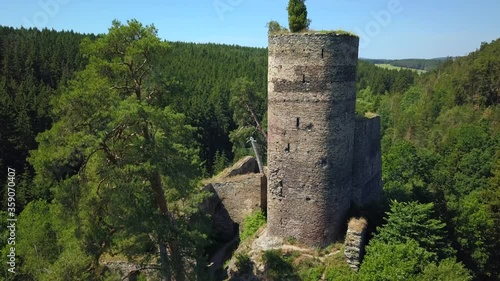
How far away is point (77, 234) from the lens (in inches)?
468

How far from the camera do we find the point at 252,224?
22.2 m

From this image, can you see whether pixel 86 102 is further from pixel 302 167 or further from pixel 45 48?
pixel 45 48

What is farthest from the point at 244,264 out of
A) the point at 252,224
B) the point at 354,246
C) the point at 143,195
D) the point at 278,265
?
the point at 143,195

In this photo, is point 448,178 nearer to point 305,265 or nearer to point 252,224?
point 252,224

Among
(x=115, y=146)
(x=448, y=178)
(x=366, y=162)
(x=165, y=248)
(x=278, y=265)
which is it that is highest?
(x=115, y=146)

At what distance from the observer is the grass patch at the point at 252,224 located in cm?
2192

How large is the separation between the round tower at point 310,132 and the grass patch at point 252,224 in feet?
12.6

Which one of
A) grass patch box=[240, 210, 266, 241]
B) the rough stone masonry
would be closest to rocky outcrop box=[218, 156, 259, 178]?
grass patch box=[240, 210, 266, 241]

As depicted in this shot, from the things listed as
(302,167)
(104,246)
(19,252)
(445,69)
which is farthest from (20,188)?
(445,69)

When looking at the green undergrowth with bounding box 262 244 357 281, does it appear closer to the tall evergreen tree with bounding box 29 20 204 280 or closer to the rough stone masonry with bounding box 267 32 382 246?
Answer: the rough stone masonry with bounding box 267 32 382 246

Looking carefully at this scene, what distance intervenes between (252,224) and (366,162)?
7256 millimetres

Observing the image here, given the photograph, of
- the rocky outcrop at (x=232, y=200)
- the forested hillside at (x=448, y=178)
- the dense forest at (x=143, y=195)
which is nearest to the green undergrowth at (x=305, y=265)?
the dense forest at (x=143, y=195)

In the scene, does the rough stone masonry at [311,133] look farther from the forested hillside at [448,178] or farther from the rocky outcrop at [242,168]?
the rocky outcrop at [242,168]

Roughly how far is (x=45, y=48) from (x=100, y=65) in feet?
203
